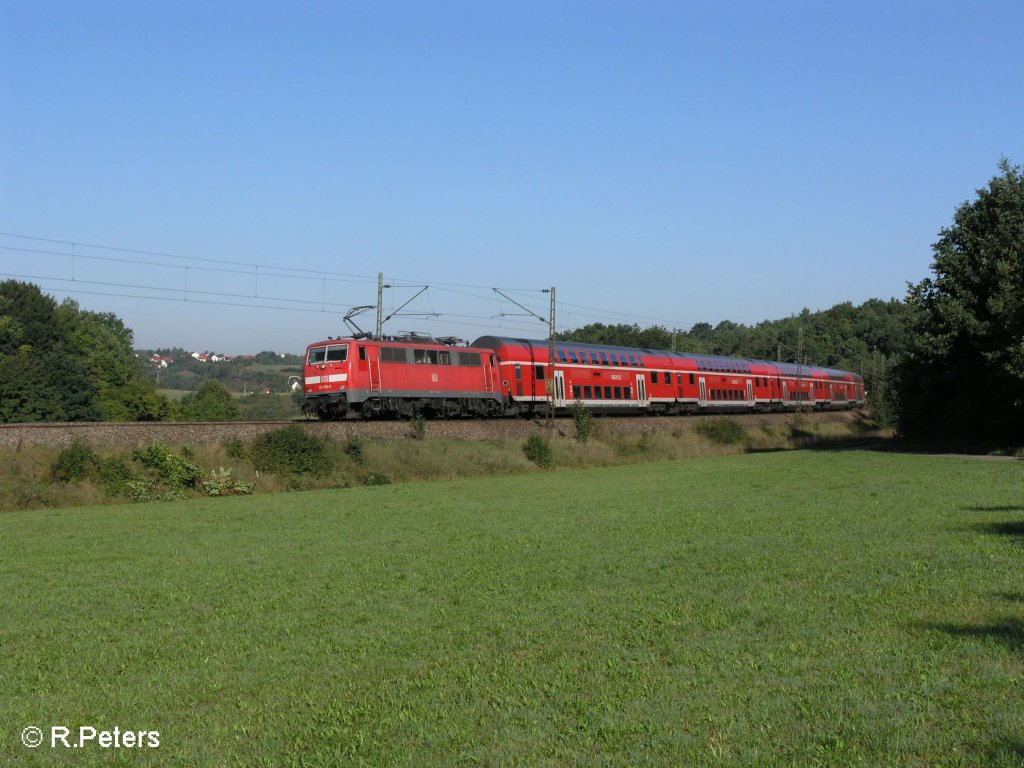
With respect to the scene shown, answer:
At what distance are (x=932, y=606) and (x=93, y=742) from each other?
9.82 metres

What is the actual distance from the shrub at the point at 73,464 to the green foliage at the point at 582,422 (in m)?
26.9

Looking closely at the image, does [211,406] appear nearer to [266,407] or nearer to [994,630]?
[266,407]

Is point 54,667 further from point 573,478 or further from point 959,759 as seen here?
point 573,478

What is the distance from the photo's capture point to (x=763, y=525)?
2261cm

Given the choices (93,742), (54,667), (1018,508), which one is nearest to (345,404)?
(1018,508)

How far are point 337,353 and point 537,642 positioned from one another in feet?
105

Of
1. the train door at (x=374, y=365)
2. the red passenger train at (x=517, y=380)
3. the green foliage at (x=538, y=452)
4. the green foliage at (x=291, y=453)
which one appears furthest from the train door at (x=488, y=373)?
the green foliage at (x=291, y=453)

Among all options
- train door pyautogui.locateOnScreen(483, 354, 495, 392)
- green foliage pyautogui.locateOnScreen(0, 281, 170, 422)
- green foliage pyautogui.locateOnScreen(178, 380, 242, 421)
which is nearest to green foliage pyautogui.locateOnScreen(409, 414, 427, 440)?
train door pyautogui.locateOnScreen(483, 354, 495, 392)

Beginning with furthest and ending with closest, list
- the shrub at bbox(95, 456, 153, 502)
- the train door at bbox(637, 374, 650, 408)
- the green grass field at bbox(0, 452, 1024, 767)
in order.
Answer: the train door at bbox(637, 374, 650, 408) → the shrub at bbox(95, 456, 153, 502) → the green grass field at bbox(0, 452, 1024, 767)

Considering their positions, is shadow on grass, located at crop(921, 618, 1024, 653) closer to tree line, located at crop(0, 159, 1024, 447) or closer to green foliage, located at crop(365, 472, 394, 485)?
green foliage, located at crop(365, 472, 394, 485)

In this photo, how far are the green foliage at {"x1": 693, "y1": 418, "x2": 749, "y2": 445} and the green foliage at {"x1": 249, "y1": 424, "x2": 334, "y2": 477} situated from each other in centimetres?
3094

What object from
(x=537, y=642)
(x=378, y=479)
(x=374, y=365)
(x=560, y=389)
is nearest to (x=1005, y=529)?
(x=537, y=642)

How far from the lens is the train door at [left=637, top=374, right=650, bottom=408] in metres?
63.3

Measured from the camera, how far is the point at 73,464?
33.7 m
